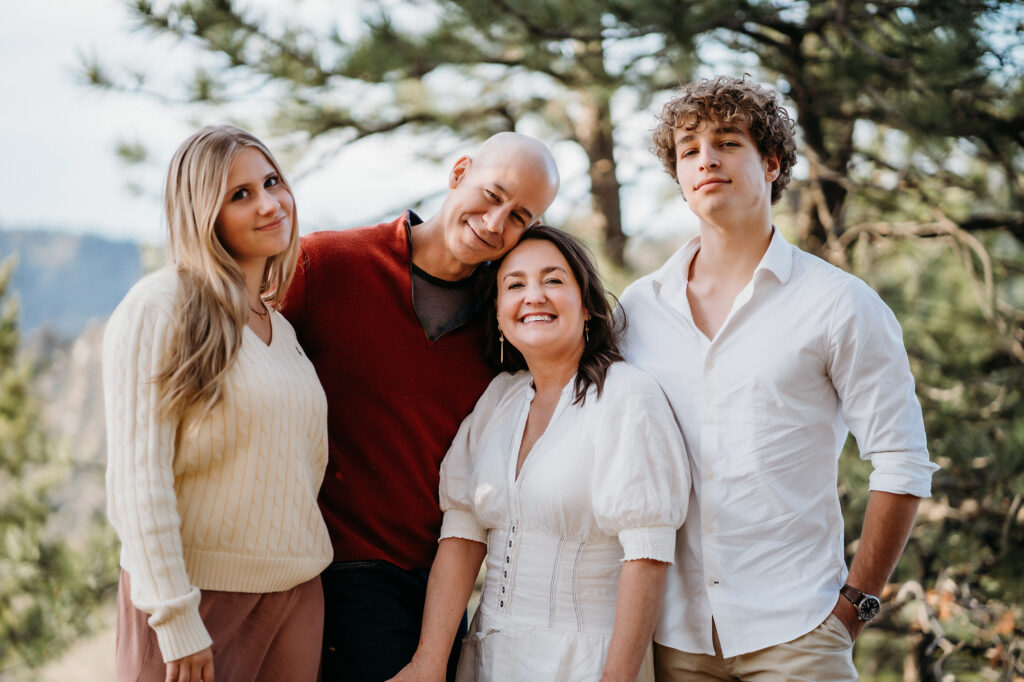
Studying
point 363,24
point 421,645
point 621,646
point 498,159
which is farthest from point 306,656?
point 363,24

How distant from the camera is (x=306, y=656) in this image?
2010 mm

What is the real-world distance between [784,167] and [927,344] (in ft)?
9.74

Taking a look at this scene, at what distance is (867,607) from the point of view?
79.6 inches

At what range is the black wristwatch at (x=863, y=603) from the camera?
6.61 feet

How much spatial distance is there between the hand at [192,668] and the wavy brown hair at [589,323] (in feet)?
3.12

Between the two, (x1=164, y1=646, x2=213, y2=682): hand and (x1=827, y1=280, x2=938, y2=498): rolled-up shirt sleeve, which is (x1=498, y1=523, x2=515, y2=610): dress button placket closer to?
(x1=164, y1=646, x2=213, y2=682): hand

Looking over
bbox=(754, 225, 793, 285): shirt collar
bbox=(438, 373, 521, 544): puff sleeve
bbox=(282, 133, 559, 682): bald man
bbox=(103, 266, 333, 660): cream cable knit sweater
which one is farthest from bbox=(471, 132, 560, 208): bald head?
bbox=(103, 266, 333, 660): cream cable knit sweater

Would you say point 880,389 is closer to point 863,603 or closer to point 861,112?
point 863,603

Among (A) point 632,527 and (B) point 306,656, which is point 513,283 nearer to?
(A) point 632,527

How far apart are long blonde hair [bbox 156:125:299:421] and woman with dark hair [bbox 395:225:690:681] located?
68 centimetres

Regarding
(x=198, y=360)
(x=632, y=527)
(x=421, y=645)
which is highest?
(x=198, y=360)

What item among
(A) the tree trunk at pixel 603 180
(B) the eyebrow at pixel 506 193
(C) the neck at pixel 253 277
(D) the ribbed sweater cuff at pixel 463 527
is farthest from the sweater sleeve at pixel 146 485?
(A) the tree trunk at pixel 603 180

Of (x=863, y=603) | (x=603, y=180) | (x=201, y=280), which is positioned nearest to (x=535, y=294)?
(x=201, y=280)

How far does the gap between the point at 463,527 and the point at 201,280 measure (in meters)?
0.87
